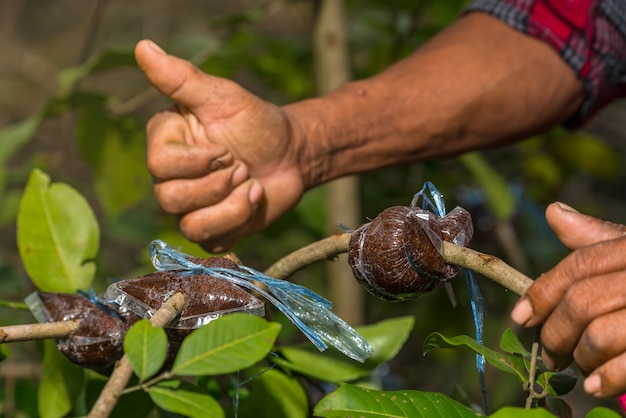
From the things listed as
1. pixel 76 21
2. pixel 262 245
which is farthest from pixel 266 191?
pixel 76 21

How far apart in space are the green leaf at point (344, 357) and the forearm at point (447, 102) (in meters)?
0.38

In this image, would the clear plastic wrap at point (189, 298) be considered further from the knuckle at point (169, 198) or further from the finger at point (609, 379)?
the knuckle at point (169, 198)

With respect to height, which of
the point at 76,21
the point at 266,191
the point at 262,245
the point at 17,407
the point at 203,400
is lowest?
the point at 76,21

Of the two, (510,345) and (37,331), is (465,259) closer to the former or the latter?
(510,345)

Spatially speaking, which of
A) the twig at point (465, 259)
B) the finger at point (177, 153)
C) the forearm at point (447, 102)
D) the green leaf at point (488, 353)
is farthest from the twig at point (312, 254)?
the forearm at point (447, 102)

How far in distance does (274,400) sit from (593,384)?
44cm

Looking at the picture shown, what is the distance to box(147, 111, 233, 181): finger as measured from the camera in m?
1.29

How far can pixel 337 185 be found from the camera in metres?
1.92

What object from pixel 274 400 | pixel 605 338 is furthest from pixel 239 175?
pixel 605 338

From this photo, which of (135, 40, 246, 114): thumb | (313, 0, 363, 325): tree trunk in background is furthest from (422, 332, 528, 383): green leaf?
(313, 0, 363, 325): tree trunk in background

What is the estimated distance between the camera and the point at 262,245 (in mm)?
2402

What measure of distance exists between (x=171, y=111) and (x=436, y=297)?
3.84ft

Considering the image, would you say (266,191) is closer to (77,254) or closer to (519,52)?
(77,254)

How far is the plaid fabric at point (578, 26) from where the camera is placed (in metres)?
1.76
